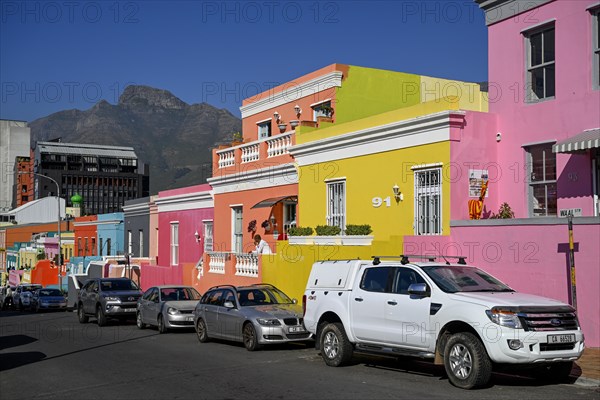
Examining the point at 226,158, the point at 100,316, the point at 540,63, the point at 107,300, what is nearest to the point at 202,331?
the point at 107,300

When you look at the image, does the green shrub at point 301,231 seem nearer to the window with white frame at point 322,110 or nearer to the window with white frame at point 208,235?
the window with white frame at point 322,110

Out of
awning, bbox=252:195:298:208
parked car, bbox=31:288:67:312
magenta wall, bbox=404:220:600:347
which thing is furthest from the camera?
parked car, bbox=31:288:67:312

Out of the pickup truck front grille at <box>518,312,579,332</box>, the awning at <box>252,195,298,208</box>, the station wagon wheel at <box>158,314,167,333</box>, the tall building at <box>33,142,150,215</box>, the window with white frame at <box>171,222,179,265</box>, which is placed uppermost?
the tall building at <box>33,142,150,215</box>

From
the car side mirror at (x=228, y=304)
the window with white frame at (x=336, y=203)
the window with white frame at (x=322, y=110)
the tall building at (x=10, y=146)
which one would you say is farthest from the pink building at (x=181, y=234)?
the tall building at (x=10, y=146)

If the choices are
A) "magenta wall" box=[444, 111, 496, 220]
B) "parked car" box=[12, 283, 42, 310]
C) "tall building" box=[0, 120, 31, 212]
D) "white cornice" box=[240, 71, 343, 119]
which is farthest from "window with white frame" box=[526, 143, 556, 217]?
"tall building" box=[0, 120, 31, 212]

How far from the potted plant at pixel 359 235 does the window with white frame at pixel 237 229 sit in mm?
9060

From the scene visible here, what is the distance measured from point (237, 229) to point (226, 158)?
117 inches

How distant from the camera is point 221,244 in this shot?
30203mm

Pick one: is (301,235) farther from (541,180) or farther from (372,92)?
(541,180)

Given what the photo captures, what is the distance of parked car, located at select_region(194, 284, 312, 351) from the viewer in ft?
54.0

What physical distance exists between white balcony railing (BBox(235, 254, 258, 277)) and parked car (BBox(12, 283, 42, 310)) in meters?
19.5

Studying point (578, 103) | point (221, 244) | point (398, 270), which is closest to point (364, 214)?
point (578, 103)

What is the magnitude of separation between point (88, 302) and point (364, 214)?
1123 cm

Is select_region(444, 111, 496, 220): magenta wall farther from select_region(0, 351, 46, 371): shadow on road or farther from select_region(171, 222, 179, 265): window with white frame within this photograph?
select_region(171, 222, 179, 265): window with white frame
